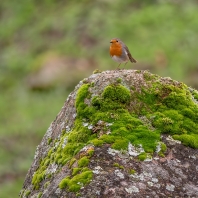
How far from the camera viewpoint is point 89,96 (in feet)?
17.6

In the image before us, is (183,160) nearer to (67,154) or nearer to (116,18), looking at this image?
(67,154)

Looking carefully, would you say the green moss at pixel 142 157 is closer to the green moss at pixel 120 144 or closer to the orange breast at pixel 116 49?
the green moss at pixel 120 144

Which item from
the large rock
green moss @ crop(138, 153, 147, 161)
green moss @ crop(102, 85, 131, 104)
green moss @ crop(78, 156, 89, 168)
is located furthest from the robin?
green moss @ crop(78, 156, 89, 168)

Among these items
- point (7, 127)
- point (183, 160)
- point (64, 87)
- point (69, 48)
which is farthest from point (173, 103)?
point (69, 48)

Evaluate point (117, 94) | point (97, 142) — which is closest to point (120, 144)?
point (97, 142)

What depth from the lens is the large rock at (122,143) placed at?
451cm

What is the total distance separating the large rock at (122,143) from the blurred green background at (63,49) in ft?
22.5

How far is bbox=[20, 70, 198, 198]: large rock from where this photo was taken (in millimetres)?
4508

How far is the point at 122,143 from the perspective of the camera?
480cm

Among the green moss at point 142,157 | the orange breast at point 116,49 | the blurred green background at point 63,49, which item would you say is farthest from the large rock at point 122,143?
the blurred green background at point 63,49

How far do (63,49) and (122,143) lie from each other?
531 inches

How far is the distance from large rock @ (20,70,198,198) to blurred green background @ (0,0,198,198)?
687cm

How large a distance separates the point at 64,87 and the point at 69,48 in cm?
262

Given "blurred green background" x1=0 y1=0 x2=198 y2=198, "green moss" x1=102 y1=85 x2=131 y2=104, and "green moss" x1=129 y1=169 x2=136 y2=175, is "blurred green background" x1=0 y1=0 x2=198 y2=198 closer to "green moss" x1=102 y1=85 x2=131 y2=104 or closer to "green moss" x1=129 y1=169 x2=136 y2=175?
"green moss" x1=102 y1=85 x2=131 y2=104
